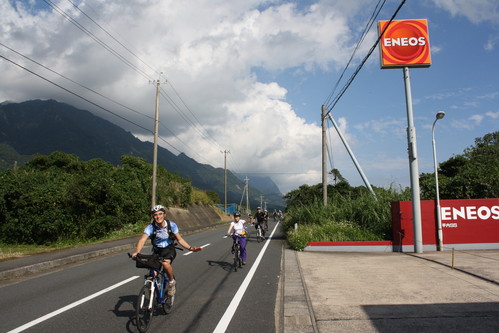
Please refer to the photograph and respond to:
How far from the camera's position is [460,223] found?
1327cm

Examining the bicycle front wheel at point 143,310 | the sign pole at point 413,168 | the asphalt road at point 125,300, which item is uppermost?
the sign pole at point 413,168

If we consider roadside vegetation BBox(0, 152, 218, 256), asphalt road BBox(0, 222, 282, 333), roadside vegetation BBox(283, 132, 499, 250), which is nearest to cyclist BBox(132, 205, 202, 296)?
asphalt road BBox(0, 222, 282, 333)

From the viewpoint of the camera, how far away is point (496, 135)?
158 feet

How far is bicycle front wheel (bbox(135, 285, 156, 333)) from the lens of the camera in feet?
15.1

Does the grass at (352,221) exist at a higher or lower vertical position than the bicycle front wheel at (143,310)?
higher

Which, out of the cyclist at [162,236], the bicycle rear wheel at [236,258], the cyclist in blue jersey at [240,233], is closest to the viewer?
the cyclist at [162,236]

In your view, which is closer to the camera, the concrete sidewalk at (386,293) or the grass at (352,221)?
the concrete sidewalk at (386,293)

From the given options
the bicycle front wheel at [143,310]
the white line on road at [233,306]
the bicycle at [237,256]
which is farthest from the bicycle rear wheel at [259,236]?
the bicycle front wheel at [143,310]

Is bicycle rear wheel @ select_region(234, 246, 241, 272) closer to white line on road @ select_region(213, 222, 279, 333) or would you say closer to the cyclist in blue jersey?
the cyclist in blue jersey

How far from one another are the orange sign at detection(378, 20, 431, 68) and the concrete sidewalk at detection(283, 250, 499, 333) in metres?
8.34

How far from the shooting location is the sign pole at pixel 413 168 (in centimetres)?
1285

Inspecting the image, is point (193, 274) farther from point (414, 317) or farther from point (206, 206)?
point (206, 206)

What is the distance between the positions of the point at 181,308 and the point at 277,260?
6437 mm

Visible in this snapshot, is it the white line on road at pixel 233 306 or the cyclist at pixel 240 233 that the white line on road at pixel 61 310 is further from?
the cyclist at pixel 240 233
